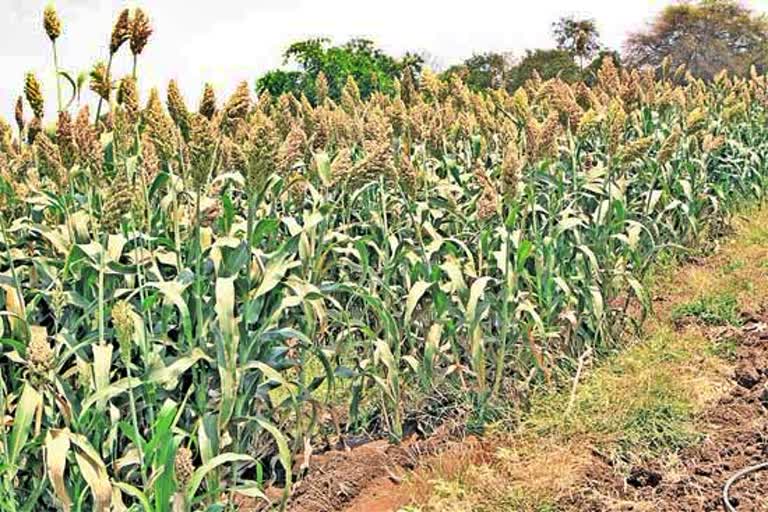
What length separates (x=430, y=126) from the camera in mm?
4730

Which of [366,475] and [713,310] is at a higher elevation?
[713,310]

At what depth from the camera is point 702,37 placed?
36.4m

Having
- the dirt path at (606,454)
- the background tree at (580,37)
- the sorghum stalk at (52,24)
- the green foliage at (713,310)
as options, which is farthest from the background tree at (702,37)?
the sorghum stalk at (52,24)

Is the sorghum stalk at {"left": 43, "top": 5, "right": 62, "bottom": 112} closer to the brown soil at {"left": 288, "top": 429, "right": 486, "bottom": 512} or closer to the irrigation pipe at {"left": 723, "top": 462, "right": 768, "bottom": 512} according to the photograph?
the brown soil at {"left": 288, "top": 429, "right": 486, "bottom": 512}

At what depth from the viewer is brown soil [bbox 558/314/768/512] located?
323 cm

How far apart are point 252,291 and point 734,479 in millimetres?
1707

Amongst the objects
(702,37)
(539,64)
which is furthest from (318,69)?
(702,37)

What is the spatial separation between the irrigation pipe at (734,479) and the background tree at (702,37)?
34.1m

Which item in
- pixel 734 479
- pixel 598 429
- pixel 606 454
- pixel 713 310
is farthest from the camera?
pixel 713 310

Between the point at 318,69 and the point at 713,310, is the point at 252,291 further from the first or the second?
the point at 318,69

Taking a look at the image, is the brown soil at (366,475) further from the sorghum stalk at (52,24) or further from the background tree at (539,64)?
the background tree at (539,64)

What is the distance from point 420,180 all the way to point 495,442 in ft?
4.27

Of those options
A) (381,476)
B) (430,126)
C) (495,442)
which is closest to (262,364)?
(381,476)

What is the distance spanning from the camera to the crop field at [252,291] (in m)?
2.87
